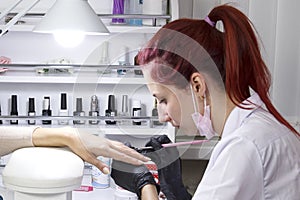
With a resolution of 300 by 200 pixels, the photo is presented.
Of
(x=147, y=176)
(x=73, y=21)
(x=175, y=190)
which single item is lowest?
(x=175, y=190)

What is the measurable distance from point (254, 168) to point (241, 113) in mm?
135

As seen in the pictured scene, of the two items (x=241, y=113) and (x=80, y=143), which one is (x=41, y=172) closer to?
(x=80, y=143)

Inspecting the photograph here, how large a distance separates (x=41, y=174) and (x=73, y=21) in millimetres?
583

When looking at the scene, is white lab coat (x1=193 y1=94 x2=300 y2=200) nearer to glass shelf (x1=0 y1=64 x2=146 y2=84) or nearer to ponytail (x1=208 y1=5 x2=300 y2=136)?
ponytail (x1=208 y1=5 x2=300 y2=136)

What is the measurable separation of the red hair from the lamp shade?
0.26 meters

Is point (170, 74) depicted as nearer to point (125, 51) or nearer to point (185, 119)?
point (185, 119)

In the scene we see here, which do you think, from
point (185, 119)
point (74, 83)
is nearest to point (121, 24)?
point (74, 83)

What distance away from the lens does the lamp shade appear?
1090mm

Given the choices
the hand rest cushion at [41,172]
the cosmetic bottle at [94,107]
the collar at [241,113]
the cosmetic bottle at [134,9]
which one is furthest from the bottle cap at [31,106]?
the hand rest cushion at [41,172]

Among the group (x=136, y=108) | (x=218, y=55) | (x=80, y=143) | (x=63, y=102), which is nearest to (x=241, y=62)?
(x=218, y=55)

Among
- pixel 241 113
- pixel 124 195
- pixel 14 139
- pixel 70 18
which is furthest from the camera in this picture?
→ pixel 124 195

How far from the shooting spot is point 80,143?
73 cm

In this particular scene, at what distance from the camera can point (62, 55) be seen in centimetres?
179

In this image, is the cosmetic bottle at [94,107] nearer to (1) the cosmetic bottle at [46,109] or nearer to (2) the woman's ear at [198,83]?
(1) the cosmetic bottle at [46,109]
